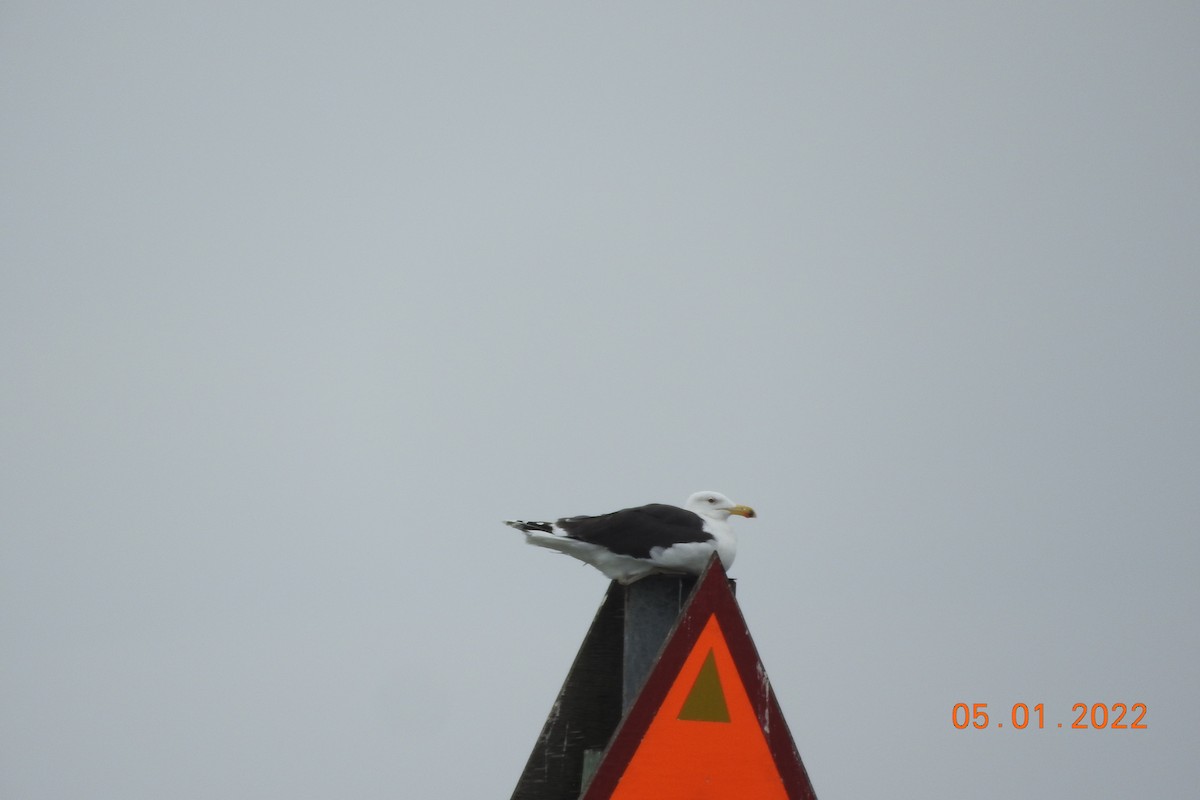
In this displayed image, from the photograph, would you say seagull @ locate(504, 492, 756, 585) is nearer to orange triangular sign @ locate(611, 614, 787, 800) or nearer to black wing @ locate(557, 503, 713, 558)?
black wing @ locate(557, 503, 713, 558)

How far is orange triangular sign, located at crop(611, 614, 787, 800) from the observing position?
3.18 meters

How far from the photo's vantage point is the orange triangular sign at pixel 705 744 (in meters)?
3.18

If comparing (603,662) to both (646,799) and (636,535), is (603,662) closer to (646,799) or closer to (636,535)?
(636,535)

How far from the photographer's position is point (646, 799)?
10.3ft

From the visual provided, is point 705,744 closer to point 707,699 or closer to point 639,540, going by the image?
point 707,699

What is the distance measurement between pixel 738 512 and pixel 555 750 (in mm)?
1868

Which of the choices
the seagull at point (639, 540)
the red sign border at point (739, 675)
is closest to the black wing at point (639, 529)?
the seagull at point (639, 540)

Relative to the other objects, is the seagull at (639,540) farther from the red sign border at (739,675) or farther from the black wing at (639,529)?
the red sign border at (739,675)

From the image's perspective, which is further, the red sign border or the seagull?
the seagull

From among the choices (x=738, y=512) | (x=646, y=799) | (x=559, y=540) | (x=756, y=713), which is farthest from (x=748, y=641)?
(x=738, y=512)

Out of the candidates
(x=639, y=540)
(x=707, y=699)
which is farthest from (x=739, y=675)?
(x=639, y=540)

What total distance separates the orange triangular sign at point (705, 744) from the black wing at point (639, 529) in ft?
4.23

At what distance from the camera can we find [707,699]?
10.7ft

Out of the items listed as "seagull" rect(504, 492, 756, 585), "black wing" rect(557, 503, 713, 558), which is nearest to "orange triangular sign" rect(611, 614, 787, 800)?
"seagull" rect(504, 492, 756, 585)
